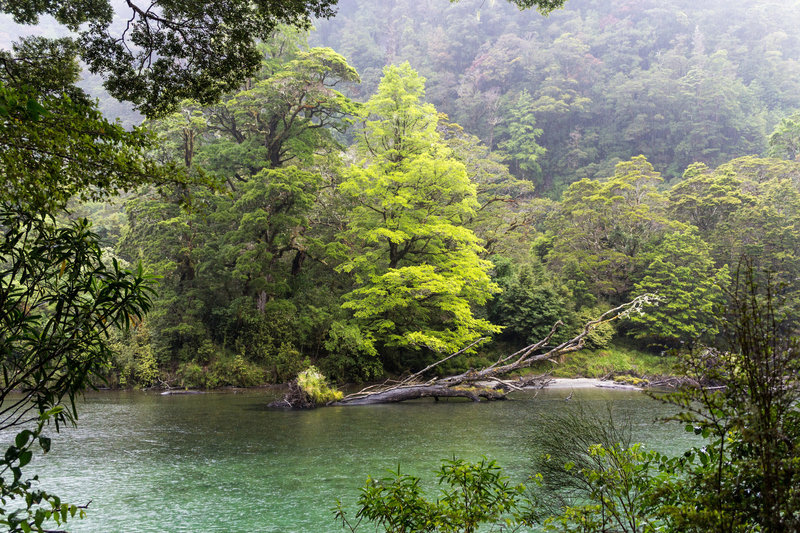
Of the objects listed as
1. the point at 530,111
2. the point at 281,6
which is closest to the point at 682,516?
the point at 281,6

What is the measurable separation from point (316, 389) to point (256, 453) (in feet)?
18.7

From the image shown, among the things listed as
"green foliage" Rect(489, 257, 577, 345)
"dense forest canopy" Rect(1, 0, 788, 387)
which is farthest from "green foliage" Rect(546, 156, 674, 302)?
"green foliage" Rect(489, 257, 577, 345)

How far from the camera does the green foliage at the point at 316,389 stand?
12938mm

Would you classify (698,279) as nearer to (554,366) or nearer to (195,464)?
(554,366)

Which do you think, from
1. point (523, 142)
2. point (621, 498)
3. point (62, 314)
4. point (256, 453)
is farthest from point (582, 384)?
point (523, 142)

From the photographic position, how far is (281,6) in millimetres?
5949

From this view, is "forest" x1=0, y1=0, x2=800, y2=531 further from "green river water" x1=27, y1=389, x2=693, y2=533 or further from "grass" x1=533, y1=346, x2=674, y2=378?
"green river water" x1=27, y1=389, x2=693, y2=533

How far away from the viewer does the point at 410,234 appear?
1719 centimetres

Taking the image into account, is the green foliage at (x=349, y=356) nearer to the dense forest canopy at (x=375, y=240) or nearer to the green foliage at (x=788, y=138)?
the dense forest canopy at (x=375, y=240)

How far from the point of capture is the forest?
8.71 ft

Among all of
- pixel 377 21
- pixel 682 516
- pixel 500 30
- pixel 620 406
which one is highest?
pixel 377 21

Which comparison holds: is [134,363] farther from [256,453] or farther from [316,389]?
[256,453]

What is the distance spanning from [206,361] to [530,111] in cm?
3900

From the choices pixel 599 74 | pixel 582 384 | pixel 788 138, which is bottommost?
pixel 582 384
